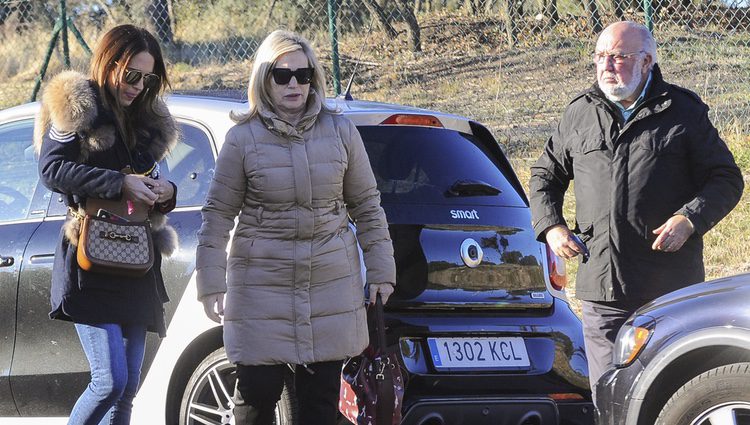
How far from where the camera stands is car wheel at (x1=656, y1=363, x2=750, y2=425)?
409cm

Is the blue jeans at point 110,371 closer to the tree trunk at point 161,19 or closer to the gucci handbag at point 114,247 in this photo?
the gucci handbag at point 114,247

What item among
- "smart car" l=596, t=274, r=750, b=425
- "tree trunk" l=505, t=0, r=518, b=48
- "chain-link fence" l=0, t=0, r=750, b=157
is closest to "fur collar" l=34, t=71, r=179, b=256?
"smart car" l=596, t=274, r=750, b=425

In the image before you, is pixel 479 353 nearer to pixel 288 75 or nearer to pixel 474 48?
pixel 288 75

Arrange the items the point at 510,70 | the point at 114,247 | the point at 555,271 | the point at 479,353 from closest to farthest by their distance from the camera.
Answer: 1. the point at 114,247
2. the point at 479,353
3. the point at 555,271
4. the point at 510,70

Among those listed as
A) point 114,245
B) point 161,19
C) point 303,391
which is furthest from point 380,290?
point 161,19

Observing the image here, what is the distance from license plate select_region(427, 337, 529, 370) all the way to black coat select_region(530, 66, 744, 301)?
0.42 m

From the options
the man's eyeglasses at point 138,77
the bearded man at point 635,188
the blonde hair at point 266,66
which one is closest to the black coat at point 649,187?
the bearded man at point 635,188

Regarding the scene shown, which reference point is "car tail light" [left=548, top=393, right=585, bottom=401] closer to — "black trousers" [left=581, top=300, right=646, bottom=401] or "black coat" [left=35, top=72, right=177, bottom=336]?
"black trousers" [left=581, top=300, right=646, bottom=401]

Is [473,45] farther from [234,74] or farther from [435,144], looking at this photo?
[435,144]

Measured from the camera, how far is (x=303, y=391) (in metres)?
4.34

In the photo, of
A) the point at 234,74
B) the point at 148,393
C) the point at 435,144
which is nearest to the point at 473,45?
the point at 234,74

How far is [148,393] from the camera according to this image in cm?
501

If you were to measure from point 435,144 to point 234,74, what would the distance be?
22.1 ft

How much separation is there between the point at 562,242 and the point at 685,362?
2.71 ft
